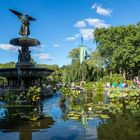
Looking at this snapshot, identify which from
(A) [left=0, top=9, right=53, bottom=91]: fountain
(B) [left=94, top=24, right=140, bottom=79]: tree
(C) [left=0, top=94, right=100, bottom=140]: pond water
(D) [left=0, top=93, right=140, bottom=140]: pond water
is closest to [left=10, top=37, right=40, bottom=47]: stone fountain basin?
(A) [left=0, top=9, right=53, bottom=91]: fountain

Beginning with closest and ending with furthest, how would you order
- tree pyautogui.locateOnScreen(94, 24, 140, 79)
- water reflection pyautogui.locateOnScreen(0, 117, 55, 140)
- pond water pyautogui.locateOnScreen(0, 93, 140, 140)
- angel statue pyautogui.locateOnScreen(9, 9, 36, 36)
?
pond water pyautogui.locateOnScreen(0, 93, 140, 140)
water reflection pyautogui.locateOnScreen(0, 117, 55, 140)
angel statue pyautogui.locateOnScreen(9, 9, 36, 36)
tree pyautogui.locateOnScreen(94, 24, 140, 79)

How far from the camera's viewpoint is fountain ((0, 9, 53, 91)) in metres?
33.2

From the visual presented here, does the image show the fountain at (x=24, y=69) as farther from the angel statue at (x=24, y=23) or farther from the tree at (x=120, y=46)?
the tree at (x=120, y=46)

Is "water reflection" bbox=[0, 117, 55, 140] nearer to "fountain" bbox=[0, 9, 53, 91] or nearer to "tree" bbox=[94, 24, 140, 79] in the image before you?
"fountain" bbox=[0, 9, 53, 91]

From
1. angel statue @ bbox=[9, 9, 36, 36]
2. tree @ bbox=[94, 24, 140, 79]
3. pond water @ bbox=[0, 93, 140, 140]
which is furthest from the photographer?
tree @ bbox=[94, 24, 140, 79]

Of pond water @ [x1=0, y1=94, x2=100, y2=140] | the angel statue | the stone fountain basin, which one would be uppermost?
the angel statue

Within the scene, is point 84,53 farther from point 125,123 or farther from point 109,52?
point 125,123

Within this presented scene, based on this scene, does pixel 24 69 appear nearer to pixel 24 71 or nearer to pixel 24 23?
pixel 24 71

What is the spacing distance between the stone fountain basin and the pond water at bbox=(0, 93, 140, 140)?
20963 mm

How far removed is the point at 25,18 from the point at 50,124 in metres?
23.5

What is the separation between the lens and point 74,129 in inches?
517

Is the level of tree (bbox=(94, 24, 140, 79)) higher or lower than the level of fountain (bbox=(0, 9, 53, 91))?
higher

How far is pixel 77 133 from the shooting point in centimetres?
1227

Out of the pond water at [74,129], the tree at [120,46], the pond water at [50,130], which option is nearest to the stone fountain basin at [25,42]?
the pond water at [74,129]
